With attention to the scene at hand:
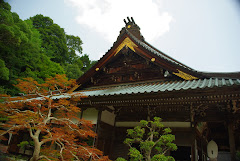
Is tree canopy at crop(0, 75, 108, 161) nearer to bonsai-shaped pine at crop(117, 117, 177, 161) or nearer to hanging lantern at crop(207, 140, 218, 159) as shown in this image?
bonsai-shaped pine at crop(117, 117, 177, 161)

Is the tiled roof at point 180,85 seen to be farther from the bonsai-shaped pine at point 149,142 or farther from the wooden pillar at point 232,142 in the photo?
the wooden pillar at point 232,142

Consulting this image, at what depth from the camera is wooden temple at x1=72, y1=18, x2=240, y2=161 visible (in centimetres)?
571

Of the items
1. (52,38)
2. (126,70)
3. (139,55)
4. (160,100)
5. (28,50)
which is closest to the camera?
(160,100)

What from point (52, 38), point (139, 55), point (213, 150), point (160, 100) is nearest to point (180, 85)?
point (160, 100)

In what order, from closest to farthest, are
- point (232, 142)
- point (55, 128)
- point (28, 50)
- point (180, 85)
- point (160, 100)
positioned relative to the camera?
point (232, 142)
point (160, 100)
point (180, 85)
point (55, 128)
point (28, 50)

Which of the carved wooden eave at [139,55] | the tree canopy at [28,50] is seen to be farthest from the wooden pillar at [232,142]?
the tree canopy at [28,50]

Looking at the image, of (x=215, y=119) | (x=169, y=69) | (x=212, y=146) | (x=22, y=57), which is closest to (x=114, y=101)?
(x=169, y=69)

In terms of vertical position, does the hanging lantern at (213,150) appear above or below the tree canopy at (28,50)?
below

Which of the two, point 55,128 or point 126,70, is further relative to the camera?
point 126,70

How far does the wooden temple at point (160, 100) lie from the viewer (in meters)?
5.71

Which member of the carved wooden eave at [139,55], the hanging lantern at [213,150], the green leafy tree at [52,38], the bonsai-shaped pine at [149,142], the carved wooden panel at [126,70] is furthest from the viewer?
the green leafy tree at [52,38]

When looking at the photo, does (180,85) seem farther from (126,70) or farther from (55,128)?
(55,128)

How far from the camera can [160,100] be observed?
605 centimetres

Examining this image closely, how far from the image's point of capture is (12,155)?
9.39 m
